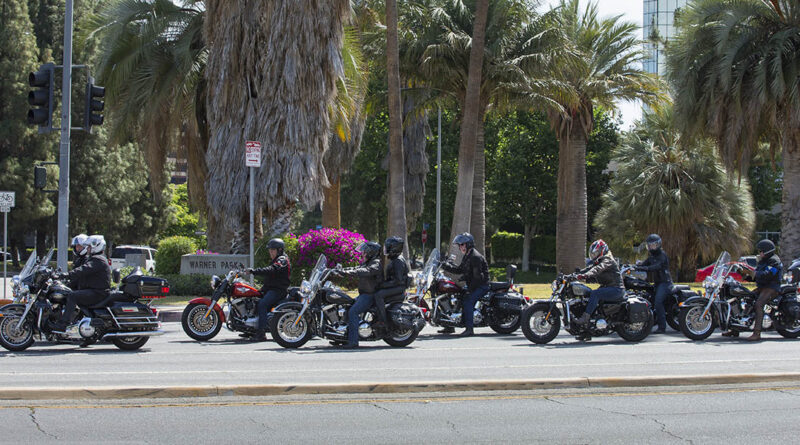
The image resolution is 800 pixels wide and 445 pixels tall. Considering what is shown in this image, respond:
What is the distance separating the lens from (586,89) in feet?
98.5

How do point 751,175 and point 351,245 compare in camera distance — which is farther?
point 751,175

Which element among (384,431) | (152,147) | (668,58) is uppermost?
(668,58)

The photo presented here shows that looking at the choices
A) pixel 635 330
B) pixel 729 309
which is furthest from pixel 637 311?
pixel 729 309

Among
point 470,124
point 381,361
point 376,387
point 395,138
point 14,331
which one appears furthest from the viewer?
point 470,124

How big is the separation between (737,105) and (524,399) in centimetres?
1905

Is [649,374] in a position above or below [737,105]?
below

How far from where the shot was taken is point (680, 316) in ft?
46.7

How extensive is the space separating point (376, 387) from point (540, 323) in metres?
5.26

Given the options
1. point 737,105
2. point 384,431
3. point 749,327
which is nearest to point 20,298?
point 384,431

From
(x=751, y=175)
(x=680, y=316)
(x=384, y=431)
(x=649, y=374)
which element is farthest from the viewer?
(x=751, y=175)

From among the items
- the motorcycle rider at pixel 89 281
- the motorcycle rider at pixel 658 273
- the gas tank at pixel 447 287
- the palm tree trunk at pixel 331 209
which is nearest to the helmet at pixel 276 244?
the motorcycle rider at pixel 89 281

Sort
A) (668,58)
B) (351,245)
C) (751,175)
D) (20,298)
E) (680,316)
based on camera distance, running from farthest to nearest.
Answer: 1. (751,175)
2. (668,58)
3. (351,245)
4. (680,316)
5. (20,298)

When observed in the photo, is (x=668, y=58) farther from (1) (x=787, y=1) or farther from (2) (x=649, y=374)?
(2) (x=649, y=374)

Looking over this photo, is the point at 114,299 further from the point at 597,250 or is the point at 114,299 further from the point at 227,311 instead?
the point at 597,250
